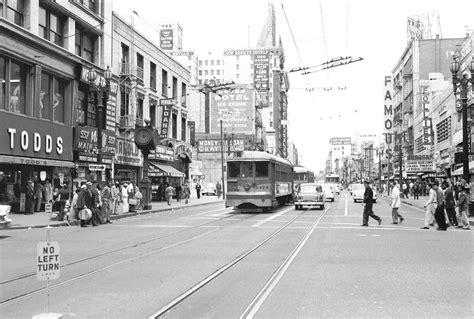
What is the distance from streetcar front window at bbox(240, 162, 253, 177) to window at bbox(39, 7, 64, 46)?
12767 mm

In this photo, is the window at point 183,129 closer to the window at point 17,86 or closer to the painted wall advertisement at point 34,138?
the painted wall advertisement at point 34,138

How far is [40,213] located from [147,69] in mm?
17965

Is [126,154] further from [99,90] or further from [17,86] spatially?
[17,86]

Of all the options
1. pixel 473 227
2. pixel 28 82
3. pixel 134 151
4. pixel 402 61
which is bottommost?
pixel 473 227

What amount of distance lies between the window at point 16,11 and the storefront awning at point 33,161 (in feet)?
22.5

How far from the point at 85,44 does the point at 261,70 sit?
4390 inches

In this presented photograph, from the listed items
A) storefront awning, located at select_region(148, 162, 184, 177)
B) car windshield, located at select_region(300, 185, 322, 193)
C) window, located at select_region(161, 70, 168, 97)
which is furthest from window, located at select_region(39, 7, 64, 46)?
car windshield, located at select_region(300, 185, 322, 193)

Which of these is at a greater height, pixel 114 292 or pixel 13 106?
pixel 13 106

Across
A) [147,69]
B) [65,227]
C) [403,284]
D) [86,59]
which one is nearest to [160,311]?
[403,284]

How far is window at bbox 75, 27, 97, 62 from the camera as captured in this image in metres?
31.5

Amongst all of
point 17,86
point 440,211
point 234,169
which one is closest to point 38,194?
point 17,86

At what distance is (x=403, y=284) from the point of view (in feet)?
28.4

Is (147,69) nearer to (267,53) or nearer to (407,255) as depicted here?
(407,255)

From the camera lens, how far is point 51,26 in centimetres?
2861
